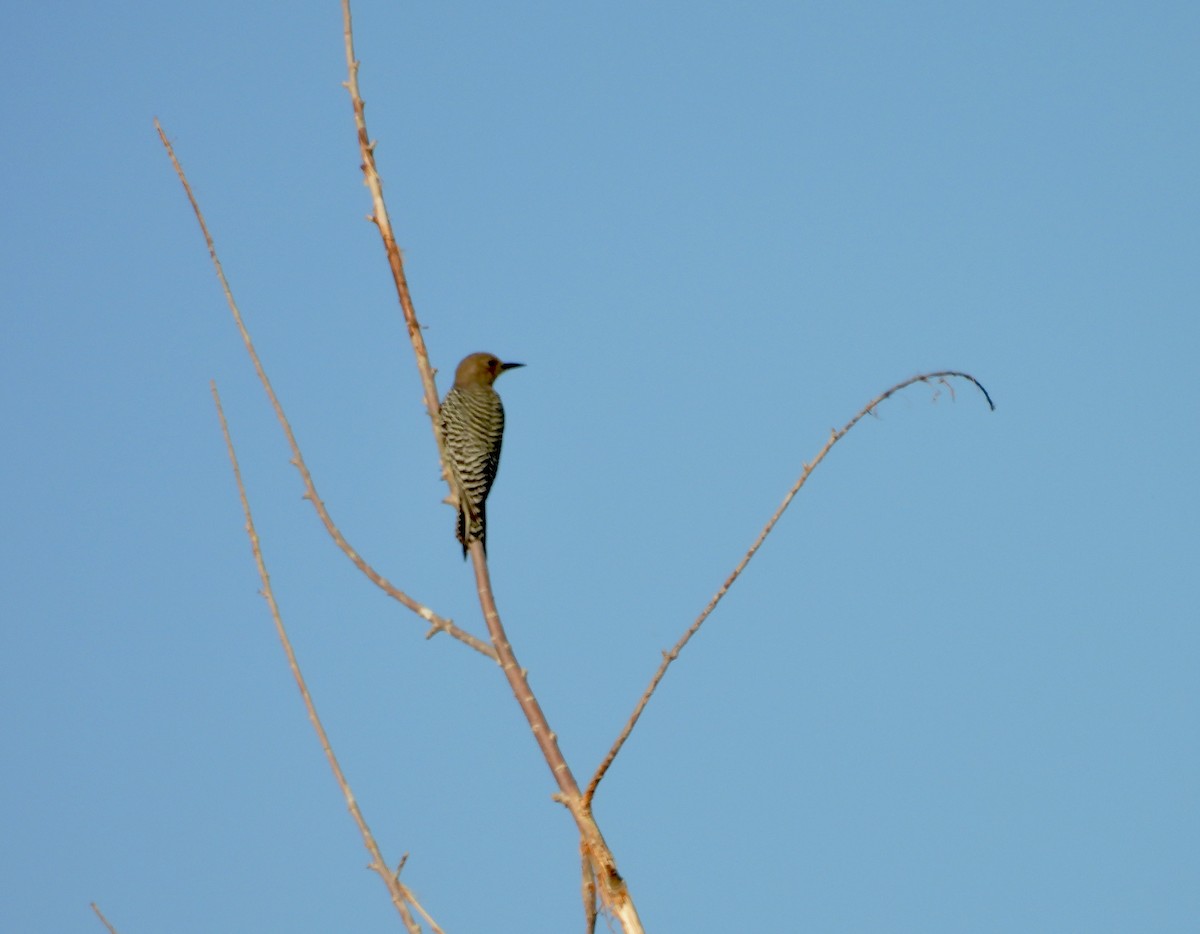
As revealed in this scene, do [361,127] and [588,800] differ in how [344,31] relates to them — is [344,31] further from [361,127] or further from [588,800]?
[588,800]

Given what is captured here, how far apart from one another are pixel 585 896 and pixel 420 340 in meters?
1.63

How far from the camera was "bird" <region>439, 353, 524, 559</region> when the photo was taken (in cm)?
874

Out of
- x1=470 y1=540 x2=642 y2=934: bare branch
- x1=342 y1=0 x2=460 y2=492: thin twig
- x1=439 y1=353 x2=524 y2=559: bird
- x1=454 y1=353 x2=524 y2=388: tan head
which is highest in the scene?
x1=454 y1=353 x2=524 y2=388: tan head

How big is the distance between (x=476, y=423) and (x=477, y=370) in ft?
1.79

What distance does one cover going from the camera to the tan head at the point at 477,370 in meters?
9.30

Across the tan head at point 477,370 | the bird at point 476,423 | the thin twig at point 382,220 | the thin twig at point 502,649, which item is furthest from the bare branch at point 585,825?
the tan head at point 477,370

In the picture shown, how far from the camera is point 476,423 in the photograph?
29.3 ft

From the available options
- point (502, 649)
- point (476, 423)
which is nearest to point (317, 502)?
point (502, 649)

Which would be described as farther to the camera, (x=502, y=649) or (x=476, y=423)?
(x=476, y=423)

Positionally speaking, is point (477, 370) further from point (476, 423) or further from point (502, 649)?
point (502, 649)

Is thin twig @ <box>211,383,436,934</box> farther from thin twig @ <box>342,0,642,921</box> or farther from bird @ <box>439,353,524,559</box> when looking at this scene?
bird @ <box>439,353,524,559</box>

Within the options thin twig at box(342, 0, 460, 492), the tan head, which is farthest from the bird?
thin twig at box(342, 0, 460, 492)

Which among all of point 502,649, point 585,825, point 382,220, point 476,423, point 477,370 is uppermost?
point 477,370

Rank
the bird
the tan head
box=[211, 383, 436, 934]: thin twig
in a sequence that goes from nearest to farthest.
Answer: box=[211, 383, 436, 934]: thin twig → the bird → the tan head
